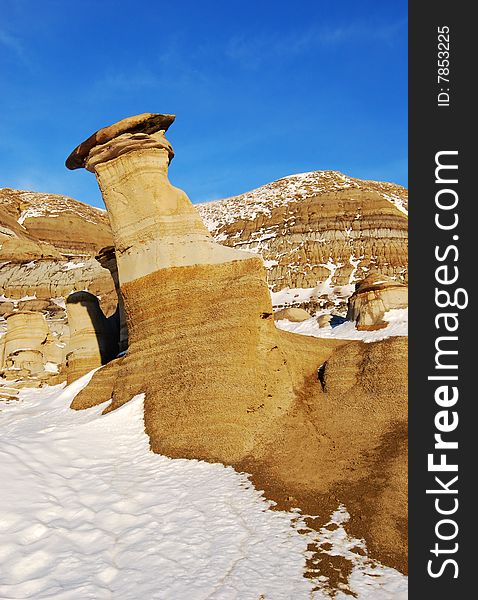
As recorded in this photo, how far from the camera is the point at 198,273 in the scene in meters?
13.3

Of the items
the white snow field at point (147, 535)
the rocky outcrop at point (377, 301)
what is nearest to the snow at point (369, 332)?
the rocky outcrop at point (377, 301)

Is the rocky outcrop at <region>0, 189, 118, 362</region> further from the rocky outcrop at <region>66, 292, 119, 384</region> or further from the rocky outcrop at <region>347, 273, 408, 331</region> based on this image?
the rocky outcrop at <region>347, 273, 408, 331</region>

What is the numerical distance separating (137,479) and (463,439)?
18.5 feet

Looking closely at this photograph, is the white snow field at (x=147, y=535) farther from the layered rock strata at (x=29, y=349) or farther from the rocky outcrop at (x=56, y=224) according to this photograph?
the rocky outcrop at (x=56, y=224)

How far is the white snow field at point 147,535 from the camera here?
16.5 feet

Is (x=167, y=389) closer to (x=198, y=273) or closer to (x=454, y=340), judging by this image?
(x=198, y=273)

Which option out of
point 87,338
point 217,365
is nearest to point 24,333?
point 87,338

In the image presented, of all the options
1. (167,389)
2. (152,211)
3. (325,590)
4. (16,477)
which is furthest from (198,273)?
(325,590)

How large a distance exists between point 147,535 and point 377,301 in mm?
21054

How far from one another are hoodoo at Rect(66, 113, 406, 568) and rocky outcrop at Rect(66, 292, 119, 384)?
6.26 m

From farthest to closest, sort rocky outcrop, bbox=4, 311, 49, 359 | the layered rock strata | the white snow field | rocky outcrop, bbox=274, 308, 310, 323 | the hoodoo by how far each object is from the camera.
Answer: rocky outcrop, bbox=274, 308, 310, 323 < rocky outcrop, bbox=4, 311, 49, 359 < the layered rock strata < the hoodoo < the white snow field

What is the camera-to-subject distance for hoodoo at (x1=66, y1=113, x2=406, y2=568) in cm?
899

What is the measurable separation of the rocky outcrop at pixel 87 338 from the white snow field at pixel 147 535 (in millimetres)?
12172

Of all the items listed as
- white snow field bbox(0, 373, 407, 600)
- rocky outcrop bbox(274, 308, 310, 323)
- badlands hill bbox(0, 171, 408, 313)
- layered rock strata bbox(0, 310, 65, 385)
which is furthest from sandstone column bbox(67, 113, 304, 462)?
badlands hill bbox(0, 171, 408, 313)
